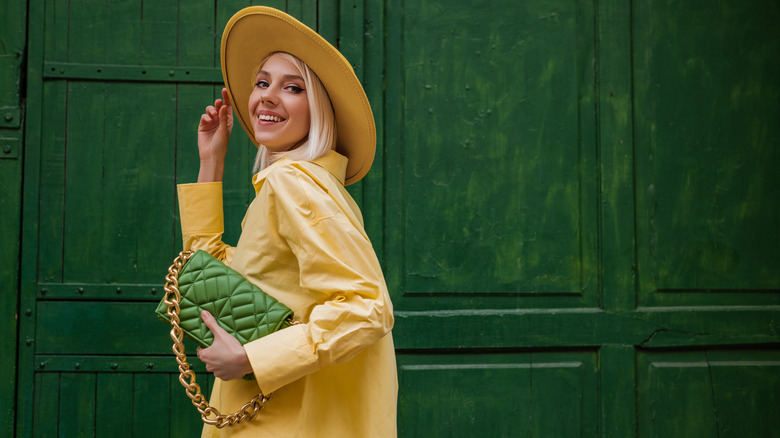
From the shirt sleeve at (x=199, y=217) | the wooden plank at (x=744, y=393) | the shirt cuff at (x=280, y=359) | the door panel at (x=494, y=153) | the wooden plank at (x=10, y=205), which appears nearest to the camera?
the shirt cuff at (x=280, y=359)

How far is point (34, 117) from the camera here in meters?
2.75

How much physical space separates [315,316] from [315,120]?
1.72ft

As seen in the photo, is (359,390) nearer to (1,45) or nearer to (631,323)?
(631,323)

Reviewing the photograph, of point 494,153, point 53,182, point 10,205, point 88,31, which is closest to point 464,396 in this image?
point 494,153

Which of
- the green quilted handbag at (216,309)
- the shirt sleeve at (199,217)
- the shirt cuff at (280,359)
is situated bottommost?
the shirt cuff at (280,359)

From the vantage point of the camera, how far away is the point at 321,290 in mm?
1438

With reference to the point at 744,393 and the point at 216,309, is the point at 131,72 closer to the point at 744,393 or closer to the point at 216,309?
the point at 216,309

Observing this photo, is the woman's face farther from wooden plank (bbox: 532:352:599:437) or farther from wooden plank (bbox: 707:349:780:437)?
wooden plank (bbox: 707:349:780:437)

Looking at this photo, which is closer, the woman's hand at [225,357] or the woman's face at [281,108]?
the woman's hand at [225,357]

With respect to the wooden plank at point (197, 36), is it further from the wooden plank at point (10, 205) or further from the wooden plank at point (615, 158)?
the wooden plank at point (615, 158)

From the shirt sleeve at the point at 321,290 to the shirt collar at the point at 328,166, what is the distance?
0.26 ft

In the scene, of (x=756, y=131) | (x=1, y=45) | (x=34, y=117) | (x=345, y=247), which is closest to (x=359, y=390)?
(x=345, y=247)

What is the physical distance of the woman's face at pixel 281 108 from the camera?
169 cm

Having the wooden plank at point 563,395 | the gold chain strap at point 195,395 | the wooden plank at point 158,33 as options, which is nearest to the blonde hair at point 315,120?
the gold chain strap at point 195,395
